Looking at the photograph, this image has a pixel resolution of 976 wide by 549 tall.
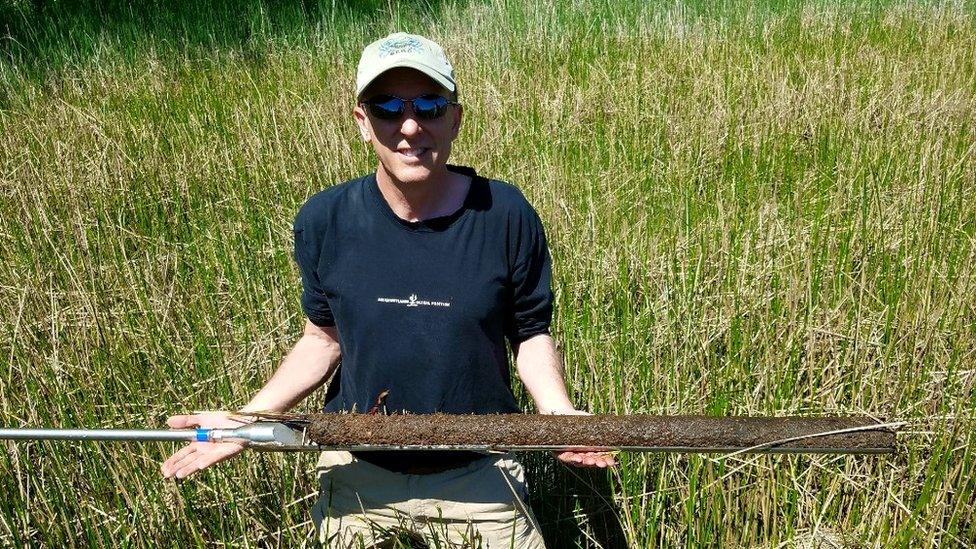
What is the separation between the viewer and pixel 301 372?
1887 mm

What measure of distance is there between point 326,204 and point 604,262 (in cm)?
140

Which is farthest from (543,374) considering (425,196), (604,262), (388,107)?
(604,262)

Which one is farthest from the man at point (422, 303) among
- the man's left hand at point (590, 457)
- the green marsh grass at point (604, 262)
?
the green marsh grass at point (604, 262)

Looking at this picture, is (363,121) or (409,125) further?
(363,121)

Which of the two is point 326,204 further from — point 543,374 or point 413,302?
point 543,374

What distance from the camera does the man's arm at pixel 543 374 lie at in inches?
67.8

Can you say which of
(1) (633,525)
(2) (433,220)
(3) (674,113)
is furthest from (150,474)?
(3) (674,113)

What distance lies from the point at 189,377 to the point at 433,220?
120 cm

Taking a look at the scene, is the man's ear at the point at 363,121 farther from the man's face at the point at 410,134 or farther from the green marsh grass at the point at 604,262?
the green marsh grass at the point at 604,262

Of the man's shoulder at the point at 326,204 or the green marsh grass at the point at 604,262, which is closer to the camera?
the man's shoulder at the point at 326,204

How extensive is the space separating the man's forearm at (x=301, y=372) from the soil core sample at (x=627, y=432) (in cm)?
40

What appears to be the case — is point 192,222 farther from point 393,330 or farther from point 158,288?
point 393,330

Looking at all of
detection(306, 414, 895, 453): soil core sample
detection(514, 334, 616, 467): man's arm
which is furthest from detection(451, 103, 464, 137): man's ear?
detection(306, 414, 895, 453): soil core sample

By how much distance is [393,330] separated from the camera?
68.5 inches
